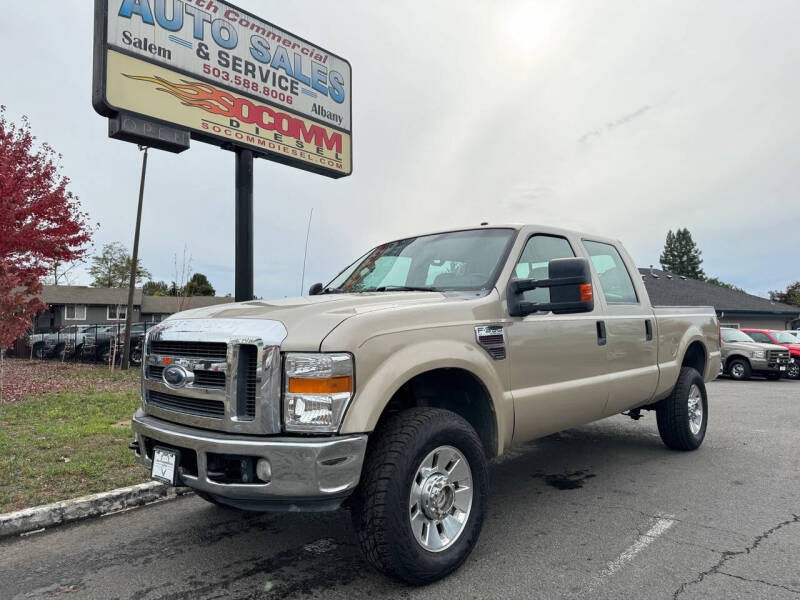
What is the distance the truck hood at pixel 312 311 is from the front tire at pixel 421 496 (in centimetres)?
62

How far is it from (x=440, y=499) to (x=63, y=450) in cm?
457

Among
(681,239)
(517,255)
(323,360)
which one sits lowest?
(323,360)

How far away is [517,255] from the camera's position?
12.8 ft

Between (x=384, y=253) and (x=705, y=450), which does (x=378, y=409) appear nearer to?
(x=384, y=253)

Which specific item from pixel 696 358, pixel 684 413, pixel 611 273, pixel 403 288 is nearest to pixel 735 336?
pixel 696 358

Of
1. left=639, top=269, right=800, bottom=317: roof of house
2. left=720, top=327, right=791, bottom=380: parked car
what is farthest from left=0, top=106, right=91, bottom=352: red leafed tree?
left=639, top=269, right=800, bottom=317: roof of house

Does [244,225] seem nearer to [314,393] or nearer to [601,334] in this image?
[601,334]

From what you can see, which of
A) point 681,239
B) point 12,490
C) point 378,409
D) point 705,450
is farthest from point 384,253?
point 681,239

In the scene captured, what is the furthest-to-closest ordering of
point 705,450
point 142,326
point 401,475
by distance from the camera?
point 142,326
point 705,450
point 401,475

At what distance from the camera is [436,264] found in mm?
4152

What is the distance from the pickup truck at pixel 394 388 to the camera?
268 centimetres

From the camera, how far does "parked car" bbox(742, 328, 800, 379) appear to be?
17.3m

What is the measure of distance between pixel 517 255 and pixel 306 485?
6.95ft

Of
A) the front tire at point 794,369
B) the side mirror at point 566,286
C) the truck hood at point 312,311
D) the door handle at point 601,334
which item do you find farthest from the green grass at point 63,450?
the front tire at point 794,369
